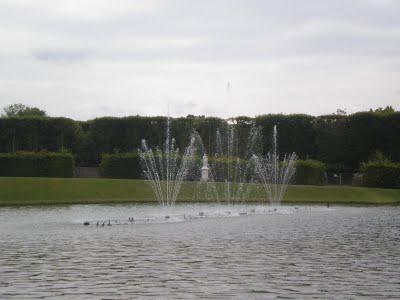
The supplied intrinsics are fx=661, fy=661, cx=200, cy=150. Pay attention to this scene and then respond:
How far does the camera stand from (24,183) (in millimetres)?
43875

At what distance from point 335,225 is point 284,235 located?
4.59 m

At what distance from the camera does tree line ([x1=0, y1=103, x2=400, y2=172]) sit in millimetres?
67438

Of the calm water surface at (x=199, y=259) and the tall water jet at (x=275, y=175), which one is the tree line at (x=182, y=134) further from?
the calm water surface at (x=199, y=259)

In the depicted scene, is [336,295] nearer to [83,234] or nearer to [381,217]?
[83,234]

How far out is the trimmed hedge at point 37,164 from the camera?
55.2 meters

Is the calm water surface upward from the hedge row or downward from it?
downward

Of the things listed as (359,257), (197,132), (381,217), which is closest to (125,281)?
(359,257)

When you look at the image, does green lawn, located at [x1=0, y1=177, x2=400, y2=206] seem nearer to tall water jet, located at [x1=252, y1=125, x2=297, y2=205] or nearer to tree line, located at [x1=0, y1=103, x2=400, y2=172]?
tall water jet, located at [x1=252, y1=125, x2=297, y2=205]

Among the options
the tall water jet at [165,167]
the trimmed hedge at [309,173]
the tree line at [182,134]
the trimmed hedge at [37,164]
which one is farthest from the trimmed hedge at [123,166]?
the trimmed hedge at [309,173]

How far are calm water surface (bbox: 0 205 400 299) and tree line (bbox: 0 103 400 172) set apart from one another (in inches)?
1588

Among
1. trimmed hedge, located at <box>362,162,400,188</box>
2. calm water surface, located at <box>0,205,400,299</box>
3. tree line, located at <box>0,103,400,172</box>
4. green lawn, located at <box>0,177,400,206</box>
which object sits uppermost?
tree line, located at <box>0,103,400,172</box>

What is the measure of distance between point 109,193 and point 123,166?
12.9 m

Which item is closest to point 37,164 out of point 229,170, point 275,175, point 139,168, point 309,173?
point 139,168

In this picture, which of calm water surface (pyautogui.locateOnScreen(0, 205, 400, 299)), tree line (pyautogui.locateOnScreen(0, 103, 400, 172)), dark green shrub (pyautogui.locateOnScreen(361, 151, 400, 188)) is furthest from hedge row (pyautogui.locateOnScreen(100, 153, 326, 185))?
calm water surface (pyautogui.locateOnScreen(0, 205, 400, 299))
